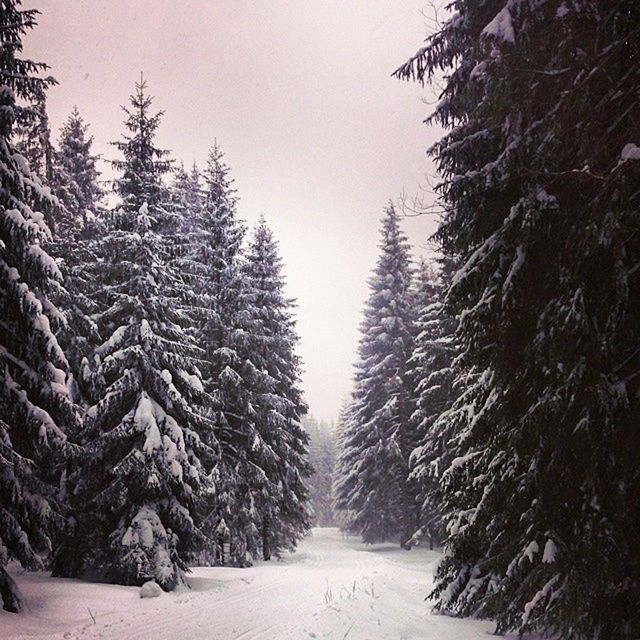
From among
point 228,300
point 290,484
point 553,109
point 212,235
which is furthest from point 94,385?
point 553,109

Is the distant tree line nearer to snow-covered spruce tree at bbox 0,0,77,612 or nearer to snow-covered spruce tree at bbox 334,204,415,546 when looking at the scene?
snow-covered spruce tree at bbox 0,0,77,612

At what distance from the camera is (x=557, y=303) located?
5352mm

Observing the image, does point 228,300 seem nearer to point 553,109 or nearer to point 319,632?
point 319,632

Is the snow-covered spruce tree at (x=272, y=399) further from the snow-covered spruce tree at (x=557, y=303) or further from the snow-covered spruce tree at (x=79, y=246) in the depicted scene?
the snow-covered spruce tree at (x=557, y=303)

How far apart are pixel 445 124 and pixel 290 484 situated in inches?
728

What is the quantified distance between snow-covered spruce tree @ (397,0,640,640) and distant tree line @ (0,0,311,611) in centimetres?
878

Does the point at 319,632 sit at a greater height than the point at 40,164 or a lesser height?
lesser

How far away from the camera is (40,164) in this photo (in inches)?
706

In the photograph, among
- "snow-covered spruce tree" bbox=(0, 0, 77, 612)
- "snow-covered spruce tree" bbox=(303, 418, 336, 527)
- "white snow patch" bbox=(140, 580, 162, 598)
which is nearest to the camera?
"snow-covered spruce tree" bbox=(0, 0, 77, 612)

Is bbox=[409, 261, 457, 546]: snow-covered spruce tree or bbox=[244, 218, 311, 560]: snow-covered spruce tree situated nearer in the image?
bbox=[409, 261, 457, 546]: snow-covered spruce tree

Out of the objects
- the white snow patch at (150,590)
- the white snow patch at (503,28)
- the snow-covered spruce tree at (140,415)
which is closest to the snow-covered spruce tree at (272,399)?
the snow-covered spruce tree at (140,415)

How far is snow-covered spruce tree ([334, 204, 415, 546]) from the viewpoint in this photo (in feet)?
87.9

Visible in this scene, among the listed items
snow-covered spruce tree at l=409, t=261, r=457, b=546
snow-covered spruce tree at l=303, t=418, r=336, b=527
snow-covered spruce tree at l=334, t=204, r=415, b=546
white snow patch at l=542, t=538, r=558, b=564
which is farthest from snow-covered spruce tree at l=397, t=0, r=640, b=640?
snow-covered spruce tree at l=303, t=418, r=336, b=527

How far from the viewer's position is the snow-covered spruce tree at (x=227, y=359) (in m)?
19.4
